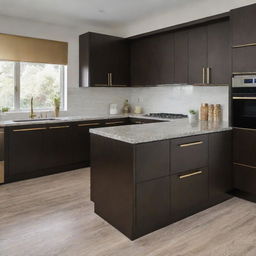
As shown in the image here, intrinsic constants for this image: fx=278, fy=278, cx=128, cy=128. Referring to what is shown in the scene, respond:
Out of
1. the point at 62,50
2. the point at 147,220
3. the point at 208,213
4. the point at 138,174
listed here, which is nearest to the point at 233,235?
the point at 208,213

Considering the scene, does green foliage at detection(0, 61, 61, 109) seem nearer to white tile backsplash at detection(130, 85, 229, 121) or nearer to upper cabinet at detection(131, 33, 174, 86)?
upper cabinet at detection(131, 33, 174, 86)

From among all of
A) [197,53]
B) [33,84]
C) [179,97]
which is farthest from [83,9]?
[179,97]

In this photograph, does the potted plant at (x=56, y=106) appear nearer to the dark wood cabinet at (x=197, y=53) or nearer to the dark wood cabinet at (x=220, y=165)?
the dark wood cabinet at (x=197, y=53)

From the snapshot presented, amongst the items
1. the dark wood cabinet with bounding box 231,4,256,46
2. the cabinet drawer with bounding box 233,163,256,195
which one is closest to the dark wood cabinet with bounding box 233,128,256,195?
the cabinet drawer with bounding box 233,163,256,195

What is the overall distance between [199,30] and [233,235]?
2881mm

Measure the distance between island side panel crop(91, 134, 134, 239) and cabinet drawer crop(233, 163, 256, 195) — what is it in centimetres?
163

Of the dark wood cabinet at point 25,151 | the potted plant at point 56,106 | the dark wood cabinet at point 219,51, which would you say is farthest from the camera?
the potted plant at point 56,106

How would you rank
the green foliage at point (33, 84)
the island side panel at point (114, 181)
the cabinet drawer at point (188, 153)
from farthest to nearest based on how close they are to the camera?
the green foliage at point (33, 84) < the cabinet drawer at point (188, 153) < the island side panel at point (114, 181)

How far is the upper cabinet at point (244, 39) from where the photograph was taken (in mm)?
3118

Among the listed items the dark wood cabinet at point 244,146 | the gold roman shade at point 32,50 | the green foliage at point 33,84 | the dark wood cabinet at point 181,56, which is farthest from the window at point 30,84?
the dark wood cabinet at point 244,146

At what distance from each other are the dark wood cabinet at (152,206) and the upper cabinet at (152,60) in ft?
8.12

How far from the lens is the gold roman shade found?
14.5 ft

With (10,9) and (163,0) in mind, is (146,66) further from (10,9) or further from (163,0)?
(10,9)

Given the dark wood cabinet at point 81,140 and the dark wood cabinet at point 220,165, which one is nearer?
the dark wood cabinet at point 220,165
